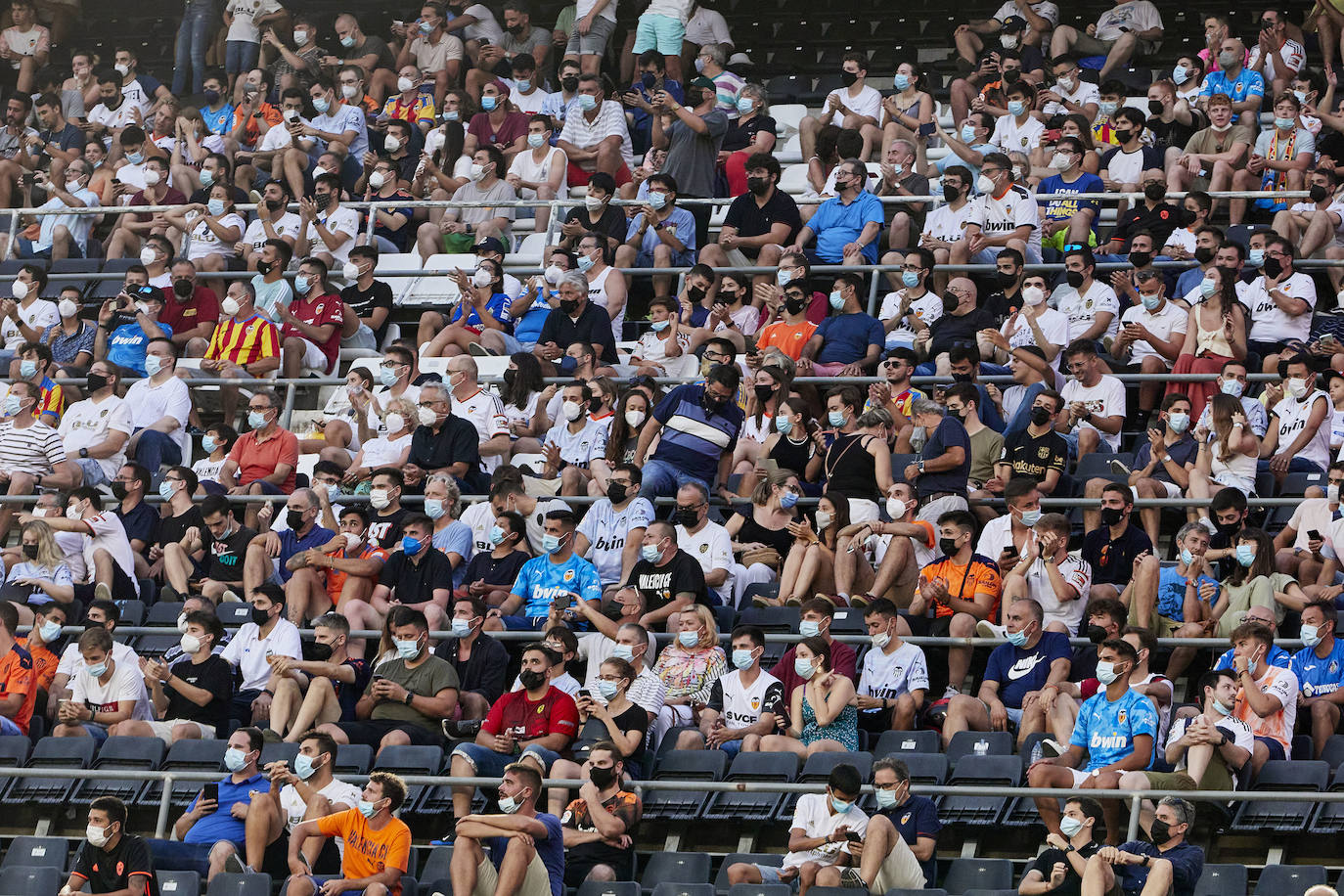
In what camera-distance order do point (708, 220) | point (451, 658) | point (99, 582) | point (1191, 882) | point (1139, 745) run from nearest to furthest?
point (1191, 882)
point (1139, 745)
point (451, 658)
point (99, 582)
point (708, 220)

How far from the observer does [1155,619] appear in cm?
1046

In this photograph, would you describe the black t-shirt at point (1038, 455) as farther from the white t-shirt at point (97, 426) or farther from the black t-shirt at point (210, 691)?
the white t-shirt at point (97, 426)

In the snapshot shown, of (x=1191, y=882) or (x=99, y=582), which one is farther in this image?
(x=99, y=582)

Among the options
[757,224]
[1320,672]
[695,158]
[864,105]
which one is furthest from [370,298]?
[1320,672]

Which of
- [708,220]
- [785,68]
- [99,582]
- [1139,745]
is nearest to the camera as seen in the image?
[1139,745]

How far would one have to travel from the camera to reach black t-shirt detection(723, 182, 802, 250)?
14180mm

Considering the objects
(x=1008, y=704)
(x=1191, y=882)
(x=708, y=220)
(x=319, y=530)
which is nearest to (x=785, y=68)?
(x=708, y=220)

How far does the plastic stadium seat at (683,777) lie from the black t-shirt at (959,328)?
370 centimetres

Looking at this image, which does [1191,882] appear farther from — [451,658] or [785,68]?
[785,68]

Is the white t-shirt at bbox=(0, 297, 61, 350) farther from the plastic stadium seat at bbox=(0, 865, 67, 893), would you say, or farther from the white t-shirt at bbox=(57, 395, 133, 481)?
the plastic stadium seat at bbox=(0, 865, 67, 893)

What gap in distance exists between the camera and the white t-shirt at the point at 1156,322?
41.3ft

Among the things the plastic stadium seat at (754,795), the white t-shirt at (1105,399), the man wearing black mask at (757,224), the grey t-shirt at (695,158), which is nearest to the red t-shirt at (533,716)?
the plastic stadium seat at (754,795)

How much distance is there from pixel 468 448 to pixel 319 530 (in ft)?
3.29

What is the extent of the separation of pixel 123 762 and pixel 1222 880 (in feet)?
17.5
